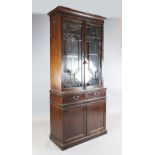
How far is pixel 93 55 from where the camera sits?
9.60 feet

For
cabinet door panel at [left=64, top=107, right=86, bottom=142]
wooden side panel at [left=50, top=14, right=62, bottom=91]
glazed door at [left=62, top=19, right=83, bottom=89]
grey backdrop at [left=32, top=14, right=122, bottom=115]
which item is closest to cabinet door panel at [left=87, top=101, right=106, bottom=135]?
cabinet door panel at [left=64, top=107, right=86, bottom=142]

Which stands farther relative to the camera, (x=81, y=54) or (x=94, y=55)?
(x=94, y=55)

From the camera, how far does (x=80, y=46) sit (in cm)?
271

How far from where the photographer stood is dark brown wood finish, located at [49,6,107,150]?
248 cm

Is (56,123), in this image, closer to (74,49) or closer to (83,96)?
(83,96)

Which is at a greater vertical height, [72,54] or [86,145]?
[72,54]

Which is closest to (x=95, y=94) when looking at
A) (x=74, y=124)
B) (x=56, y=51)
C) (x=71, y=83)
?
(x=71, y=83)

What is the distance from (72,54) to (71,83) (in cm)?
44

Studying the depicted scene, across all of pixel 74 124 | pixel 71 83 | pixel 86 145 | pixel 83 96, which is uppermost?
pixel 71 83

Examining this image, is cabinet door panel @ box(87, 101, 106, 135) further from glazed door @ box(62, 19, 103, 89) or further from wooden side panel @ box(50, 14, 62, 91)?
wooden side panel @ box(50, 14, 62, 91)

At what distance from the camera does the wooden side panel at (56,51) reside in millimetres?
2477
